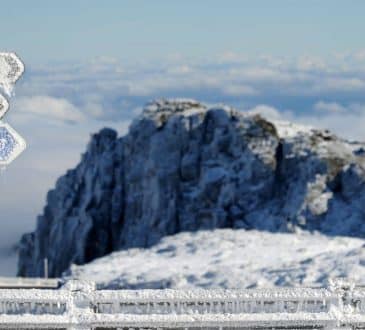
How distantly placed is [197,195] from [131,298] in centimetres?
6988

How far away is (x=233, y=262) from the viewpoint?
60.8 meters

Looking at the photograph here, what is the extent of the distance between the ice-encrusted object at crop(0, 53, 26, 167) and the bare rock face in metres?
59.7

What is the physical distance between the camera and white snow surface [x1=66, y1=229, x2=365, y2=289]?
5128cm

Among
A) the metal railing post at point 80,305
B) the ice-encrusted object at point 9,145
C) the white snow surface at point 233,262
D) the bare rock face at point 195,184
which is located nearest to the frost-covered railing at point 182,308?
the metal railing post at point 80,305

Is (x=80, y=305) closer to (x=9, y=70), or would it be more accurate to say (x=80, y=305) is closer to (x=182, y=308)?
(x=182, y=308)

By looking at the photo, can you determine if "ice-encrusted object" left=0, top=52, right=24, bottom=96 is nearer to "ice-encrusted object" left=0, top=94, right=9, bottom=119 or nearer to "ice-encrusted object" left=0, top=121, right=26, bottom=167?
"ice-encrusted object" left=0, top=94, right=9, bottom=119

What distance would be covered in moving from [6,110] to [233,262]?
45.4m

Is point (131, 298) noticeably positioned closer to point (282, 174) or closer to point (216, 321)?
point (216, 321)

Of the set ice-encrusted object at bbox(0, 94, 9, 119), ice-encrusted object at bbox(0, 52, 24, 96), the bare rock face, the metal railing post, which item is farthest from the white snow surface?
ice-encrusted object at bbox(0, 94, 9, 119)

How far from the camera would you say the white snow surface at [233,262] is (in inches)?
2019

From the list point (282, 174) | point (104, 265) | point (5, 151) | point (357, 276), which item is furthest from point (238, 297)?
point (282, 174)

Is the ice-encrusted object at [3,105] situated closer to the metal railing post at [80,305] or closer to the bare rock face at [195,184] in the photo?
the metal railing post at [80,305]

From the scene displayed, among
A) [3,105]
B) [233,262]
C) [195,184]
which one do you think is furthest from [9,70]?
[195,184]

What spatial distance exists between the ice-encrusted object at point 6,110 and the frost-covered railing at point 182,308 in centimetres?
169
